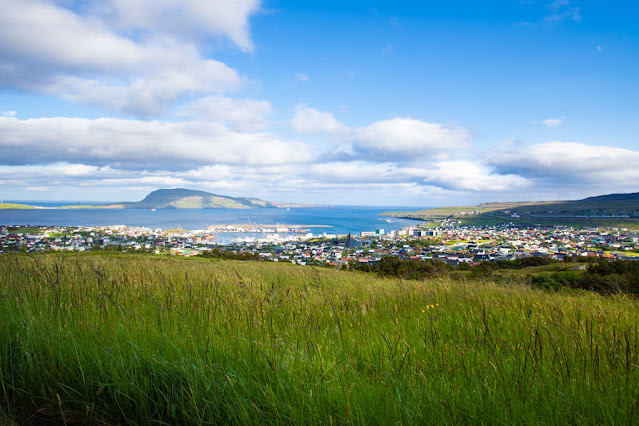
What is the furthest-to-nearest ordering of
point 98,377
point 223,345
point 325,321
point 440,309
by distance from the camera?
point 440,309, point 325,321, point 223,345, point 98,377

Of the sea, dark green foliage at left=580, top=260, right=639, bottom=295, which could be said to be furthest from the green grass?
the sea

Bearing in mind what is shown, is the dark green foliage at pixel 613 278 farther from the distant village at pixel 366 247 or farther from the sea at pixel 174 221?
the sea at pixel 174 221

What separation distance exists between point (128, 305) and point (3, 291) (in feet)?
5.22

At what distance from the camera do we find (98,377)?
2.39 meters

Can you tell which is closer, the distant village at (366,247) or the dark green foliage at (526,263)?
the dark green foliage at (526,263)

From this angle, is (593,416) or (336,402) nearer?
(593,416)

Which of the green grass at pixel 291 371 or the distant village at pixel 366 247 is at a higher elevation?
the green grass at pixel 291 371

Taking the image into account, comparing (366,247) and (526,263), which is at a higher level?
(526,263)

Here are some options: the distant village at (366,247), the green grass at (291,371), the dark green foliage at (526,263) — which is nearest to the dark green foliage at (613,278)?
the distant village at (366,247)

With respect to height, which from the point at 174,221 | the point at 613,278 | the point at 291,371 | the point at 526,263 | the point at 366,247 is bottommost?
the point at 366,247

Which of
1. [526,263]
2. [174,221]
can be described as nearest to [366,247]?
[526,263]

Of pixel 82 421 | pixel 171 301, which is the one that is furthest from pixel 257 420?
pixel 171 301

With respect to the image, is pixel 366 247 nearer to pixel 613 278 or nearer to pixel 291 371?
pixel 613 278

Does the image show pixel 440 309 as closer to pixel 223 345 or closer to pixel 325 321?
pixel 325 321
